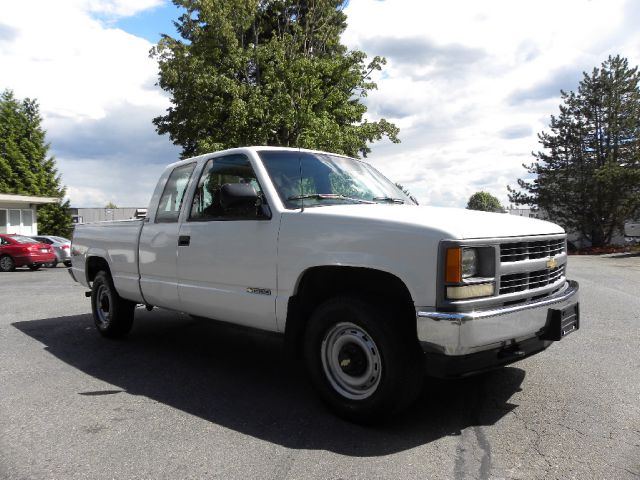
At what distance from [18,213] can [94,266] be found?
1251 inches

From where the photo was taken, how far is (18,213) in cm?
3425

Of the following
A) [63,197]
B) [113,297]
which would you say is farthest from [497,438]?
[63,197]

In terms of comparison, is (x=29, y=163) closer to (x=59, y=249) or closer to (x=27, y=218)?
(x=27, y=218)

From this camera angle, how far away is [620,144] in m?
37.3

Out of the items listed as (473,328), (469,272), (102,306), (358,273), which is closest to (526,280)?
(469,272)

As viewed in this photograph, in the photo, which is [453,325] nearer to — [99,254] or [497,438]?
[497,438]

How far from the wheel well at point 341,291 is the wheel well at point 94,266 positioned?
11.7 ft

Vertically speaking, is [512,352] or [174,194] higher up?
[174,194]

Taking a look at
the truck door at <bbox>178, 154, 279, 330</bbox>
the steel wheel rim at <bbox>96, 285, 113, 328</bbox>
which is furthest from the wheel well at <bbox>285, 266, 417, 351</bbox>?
the steel wheel rim at <bbox>96, 285, 113, 328</bbox>

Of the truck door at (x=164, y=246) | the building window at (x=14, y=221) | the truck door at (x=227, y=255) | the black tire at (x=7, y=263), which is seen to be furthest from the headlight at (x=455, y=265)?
the building window at (x=14, y=221)

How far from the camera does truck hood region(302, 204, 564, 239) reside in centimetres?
333

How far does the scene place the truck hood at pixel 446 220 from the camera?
3332mm

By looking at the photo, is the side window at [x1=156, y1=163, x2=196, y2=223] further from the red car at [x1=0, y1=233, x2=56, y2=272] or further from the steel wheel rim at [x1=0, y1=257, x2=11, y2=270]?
the steel wheel rim at [x1=0, y1=257, x2=11, y2=270]

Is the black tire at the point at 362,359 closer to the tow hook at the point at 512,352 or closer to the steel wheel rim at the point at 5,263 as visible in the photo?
the tow hook at the point at 512,352
